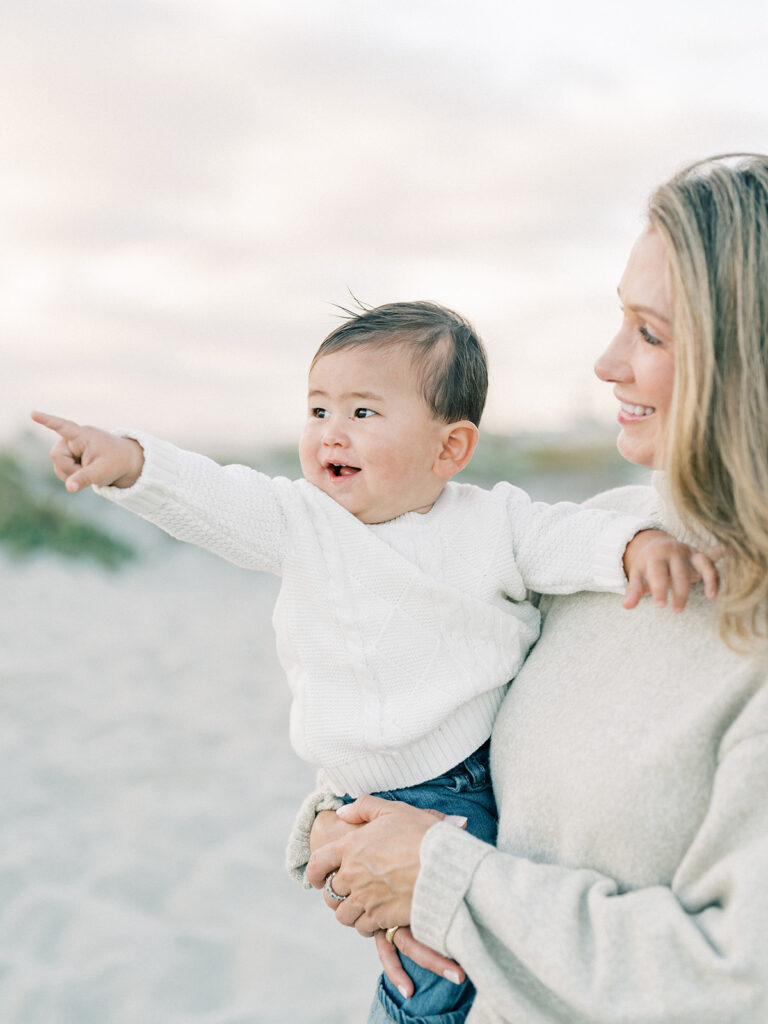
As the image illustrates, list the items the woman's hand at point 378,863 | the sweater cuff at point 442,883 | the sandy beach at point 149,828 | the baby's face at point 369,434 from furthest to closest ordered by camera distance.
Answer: the sandy beach at point 149,828, the baby's face at point 369,434, the woman's hand at point 378,863, the sweater cuff at point 442,883

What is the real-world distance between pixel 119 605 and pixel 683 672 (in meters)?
6.59

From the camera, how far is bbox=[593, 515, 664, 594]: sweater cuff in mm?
1526

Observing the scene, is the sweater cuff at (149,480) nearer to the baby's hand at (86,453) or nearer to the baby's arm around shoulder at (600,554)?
the baby's hand at (86,453)

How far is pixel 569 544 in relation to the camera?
165 cm

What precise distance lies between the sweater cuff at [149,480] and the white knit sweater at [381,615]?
2.2 inches

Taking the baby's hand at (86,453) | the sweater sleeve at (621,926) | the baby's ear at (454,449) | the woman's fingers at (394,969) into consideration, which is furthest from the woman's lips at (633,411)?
the woman's fingers at (394,969)

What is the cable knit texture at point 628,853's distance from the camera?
43.9 inches

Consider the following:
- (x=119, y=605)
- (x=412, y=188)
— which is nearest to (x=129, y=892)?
(x=119, y=605)

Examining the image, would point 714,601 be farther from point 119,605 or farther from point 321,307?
point 119,605

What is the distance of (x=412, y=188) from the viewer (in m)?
10.4

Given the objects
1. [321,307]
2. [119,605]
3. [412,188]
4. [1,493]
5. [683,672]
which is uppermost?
[412,188]

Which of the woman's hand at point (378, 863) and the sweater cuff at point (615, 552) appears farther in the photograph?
the sweater cuff at point (615, 552)

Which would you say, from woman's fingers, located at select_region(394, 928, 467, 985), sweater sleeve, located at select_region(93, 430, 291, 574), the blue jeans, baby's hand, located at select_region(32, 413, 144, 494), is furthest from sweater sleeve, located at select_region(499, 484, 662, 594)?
baby's hand, located at select_region(32, 413, 144, 494)

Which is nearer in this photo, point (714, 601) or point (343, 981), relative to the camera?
point (714, 601)
